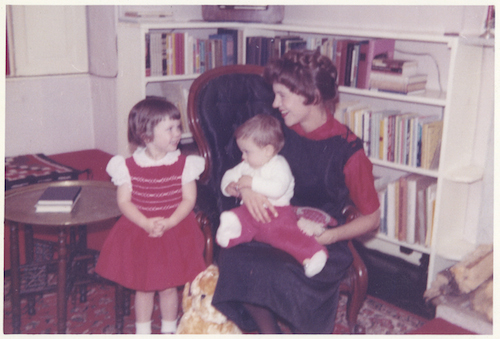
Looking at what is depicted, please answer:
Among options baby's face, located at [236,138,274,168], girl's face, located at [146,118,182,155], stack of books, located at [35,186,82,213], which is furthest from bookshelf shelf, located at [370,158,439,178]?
stack of books, located at [35,186,82,213]

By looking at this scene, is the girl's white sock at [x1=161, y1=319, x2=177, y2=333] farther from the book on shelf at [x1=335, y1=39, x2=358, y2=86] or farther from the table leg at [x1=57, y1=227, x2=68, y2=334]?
the book on shelf at [x1=335, y1=39, x2=358, y2=86]

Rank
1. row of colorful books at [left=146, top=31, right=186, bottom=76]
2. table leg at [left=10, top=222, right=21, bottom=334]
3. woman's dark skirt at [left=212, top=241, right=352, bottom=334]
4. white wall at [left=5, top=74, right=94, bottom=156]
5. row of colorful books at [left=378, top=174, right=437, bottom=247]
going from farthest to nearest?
white wall at [left=5, top=74, right=94, bottom=156] < row of colorful books at [left=146, top=31, right=186, bottom=76] < row of colorful books at [left=378, top=174, right=437, bottom=247] < table leg at [left=10, top=222, right=21, bottom=334] < woman's dark skirt at [left=212, top=241, right=352, bottom=334]

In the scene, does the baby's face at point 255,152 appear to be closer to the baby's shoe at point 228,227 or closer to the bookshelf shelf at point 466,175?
the baby's shoe at point 228,227

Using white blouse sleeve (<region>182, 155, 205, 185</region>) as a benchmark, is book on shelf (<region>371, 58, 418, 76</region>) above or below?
above

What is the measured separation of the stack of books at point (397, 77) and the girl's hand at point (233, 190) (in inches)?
45.8

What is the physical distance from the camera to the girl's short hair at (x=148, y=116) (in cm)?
219

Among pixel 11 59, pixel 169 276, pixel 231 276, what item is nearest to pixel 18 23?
pixel 11 59

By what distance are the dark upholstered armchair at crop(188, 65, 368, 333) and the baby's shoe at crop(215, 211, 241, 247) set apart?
0.18 metres

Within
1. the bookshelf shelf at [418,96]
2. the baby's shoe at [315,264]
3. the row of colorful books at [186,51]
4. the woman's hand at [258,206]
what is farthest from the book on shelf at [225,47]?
the baby's shoe at [315,264]

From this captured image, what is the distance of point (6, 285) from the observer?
3105 millimetres

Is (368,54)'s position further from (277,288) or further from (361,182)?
(277,288)

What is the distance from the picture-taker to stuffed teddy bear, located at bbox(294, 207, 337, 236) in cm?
210

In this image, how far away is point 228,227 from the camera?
2.17 metres
